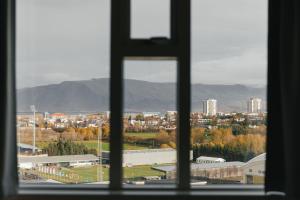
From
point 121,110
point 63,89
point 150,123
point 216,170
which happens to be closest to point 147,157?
point 150,123

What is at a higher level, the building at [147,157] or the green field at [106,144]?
the green field at [106,144]

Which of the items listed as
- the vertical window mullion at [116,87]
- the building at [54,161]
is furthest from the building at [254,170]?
the building at [54,161]

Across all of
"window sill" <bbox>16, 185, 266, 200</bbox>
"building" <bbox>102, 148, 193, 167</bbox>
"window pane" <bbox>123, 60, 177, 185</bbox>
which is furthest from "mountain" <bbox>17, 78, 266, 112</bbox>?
"window sill" <bbox>16, 185, 266, 200</bbox>

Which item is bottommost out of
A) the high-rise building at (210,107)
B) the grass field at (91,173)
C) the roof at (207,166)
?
the grass field at (91,173)

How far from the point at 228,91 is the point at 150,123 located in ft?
1.84

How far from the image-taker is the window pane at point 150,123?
2.63 m

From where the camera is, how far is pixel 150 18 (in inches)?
103

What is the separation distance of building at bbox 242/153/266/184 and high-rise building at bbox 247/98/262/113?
0.97 feet

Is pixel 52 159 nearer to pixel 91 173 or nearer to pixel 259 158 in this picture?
pixel 91 173

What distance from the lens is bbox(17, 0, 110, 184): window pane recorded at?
8.60 ft

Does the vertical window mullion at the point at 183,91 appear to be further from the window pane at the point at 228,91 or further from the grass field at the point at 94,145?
the grass field at the point at 94,145

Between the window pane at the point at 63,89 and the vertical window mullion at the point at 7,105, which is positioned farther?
the window pane at the point at 63,89

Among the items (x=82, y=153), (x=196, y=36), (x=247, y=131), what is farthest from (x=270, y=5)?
(x=82, y=153)

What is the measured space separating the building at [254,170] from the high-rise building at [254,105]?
30cm
